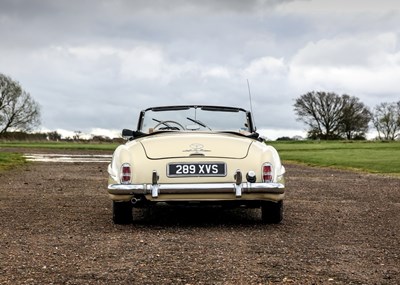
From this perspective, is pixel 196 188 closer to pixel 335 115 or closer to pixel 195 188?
pixel 195 188

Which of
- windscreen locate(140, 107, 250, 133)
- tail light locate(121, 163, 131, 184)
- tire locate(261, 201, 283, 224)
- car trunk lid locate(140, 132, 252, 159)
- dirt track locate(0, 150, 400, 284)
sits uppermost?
windscreen locate(140, 107, 250, 133)

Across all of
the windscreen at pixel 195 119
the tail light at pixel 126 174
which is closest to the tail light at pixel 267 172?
the windscreen at pixel 195 119

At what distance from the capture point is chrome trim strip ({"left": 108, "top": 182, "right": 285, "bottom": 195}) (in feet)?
20.5

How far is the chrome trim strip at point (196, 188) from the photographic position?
6.25 meters

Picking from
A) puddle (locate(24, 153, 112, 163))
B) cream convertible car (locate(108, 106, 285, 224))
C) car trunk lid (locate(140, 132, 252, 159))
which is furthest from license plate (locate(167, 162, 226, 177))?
puddle (locate(24, 153, 112, 163))

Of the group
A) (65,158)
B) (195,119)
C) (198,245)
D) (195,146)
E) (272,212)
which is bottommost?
(198,245)

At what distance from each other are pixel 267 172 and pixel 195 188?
873 millimetres

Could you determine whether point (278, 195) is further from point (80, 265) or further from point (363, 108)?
point (363, 108)

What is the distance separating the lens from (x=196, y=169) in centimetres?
635

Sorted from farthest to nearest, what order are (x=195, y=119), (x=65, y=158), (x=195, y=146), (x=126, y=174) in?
1. (x=65, y=158)
2. (x=195, y=119)
3. (x=195, y=146)
4. (x=126, y=174)

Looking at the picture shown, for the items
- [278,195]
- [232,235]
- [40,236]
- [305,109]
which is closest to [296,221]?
[278,195]

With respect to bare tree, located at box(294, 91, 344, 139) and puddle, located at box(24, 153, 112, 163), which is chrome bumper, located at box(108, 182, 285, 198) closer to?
puddle, located at box(24, 153, 112, 163)

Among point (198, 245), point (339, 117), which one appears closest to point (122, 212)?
point (198, 245)

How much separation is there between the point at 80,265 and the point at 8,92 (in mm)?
67988
